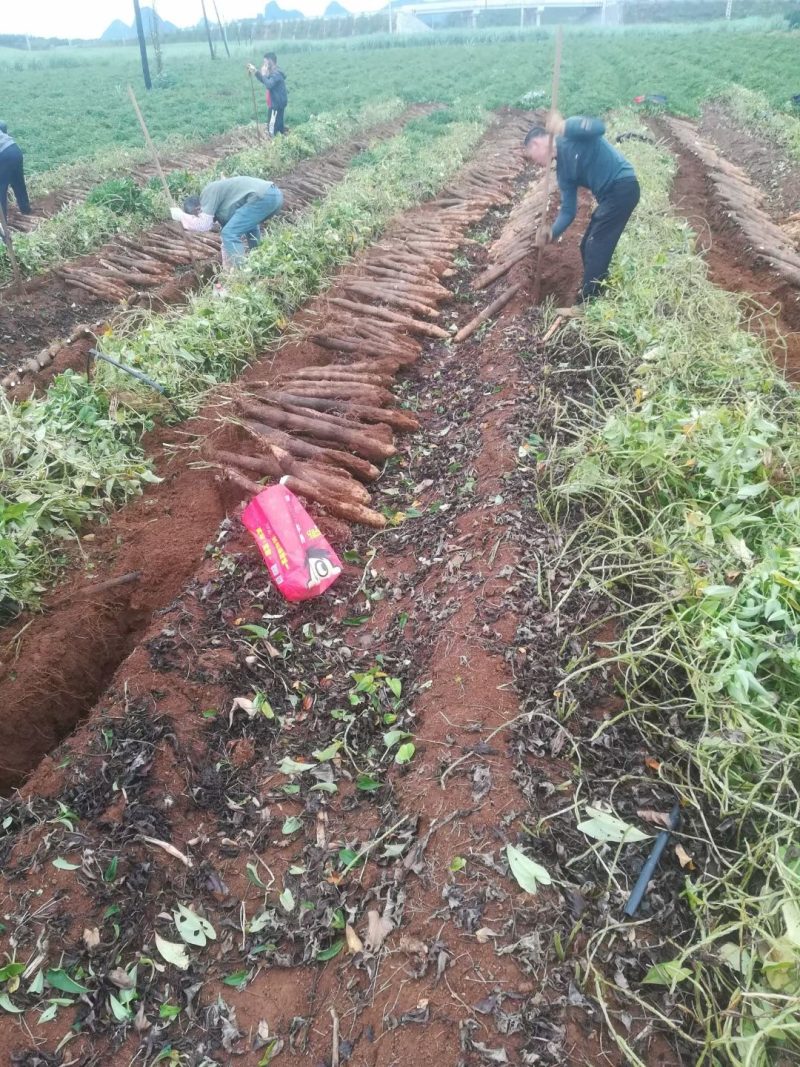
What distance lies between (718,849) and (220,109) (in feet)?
77.8

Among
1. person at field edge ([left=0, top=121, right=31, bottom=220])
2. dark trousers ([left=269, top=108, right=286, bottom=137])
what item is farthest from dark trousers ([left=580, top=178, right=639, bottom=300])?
dark trousers ([left=269, top=108, right=286, bottom=137])

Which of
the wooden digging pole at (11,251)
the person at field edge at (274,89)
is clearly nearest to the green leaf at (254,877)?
the wooden digging pole at (11,251)

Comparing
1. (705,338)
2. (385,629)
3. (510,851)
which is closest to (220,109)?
(705,338)

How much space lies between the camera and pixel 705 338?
4473 millimetres

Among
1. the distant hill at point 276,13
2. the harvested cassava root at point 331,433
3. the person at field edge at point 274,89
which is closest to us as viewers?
the harvested cassava root at point 331,433

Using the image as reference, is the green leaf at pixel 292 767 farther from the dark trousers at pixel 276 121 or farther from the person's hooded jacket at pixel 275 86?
the dark trousers at pixel 276 121

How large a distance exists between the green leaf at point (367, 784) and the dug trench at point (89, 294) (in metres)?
4.84

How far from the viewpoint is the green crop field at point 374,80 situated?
17.0 m

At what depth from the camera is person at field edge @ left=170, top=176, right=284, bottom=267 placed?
730 centimetres

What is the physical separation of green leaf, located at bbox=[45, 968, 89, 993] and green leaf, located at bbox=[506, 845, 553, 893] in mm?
1485

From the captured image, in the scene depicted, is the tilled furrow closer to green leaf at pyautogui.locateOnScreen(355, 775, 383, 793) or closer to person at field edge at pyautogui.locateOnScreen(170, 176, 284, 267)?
person at field edge at pyautogui.locateOnScreen(170, 176, 284, 267)

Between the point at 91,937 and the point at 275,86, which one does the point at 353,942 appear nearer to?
the point at 91,937

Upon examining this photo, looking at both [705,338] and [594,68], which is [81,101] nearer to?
[594,68]

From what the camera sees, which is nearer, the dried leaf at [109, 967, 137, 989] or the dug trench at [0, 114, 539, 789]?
the dried leaf at [109, 967, 137, 989]
